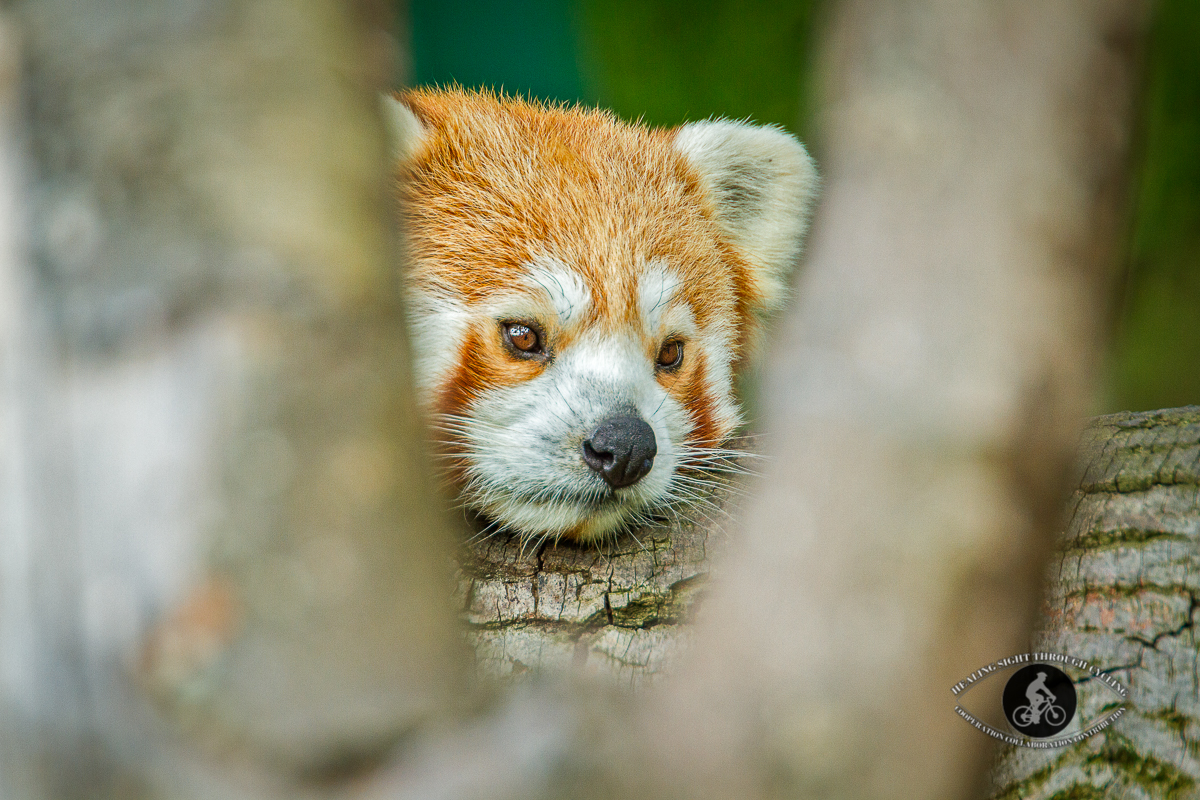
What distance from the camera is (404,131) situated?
1.84 metres

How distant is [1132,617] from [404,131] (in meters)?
1.59

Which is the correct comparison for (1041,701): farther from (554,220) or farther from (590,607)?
(554,220)

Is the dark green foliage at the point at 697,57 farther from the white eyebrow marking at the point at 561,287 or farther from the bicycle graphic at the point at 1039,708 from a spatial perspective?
the bicycle graphic at the point at 1039,708

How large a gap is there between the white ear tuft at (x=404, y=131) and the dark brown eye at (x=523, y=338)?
432 millimetres

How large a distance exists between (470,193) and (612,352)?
19.6 inches

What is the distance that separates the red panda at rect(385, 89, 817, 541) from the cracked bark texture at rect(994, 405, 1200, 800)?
702 millimetres

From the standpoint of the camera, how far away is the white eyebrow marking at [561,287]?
5.86 feet

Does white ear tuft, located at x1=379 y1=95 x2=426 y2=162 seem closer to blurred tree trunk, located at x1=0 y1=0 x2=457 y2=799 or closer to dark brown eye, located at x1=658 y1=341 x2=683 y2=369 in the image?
dark brown eye, located at x1=658 y1=341 x2=683 y2=369

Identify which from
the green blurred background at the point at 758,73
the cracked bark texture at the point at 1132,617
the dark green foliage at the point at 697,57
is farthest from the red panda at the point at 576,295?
the cracked bark texture at the point at 1132,617

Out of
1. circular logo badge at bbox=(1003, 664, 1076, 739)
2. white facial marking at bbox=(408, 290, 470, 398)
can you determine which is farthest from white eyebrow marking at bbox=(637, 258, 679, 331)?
circular logo badge at bbox=(1003, 664, 1076, 739)

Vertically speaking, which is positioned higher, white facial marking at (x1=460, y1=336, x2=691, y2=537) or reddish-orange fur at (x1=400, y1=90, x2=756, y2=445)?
reddish-orange fur at (x1=400, y1=90, x2=756, y2=445)

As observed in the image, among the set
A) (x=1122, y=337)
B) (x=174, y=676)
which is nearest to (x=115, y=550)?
(x=174, y=676)

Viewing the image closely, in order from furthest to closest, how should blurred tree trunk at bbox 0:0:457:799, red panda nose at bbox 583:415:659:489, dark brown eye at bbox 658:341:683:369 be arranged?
1. dark brown eye at bbox 658:341:683:369
2. red panda nose at bbox 583:415:659:489
3. blurred tree trunk at bbox 0:0:457:799

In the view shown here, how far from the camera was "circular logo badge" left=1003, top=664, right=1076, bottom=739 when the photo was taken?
0.98 meters
